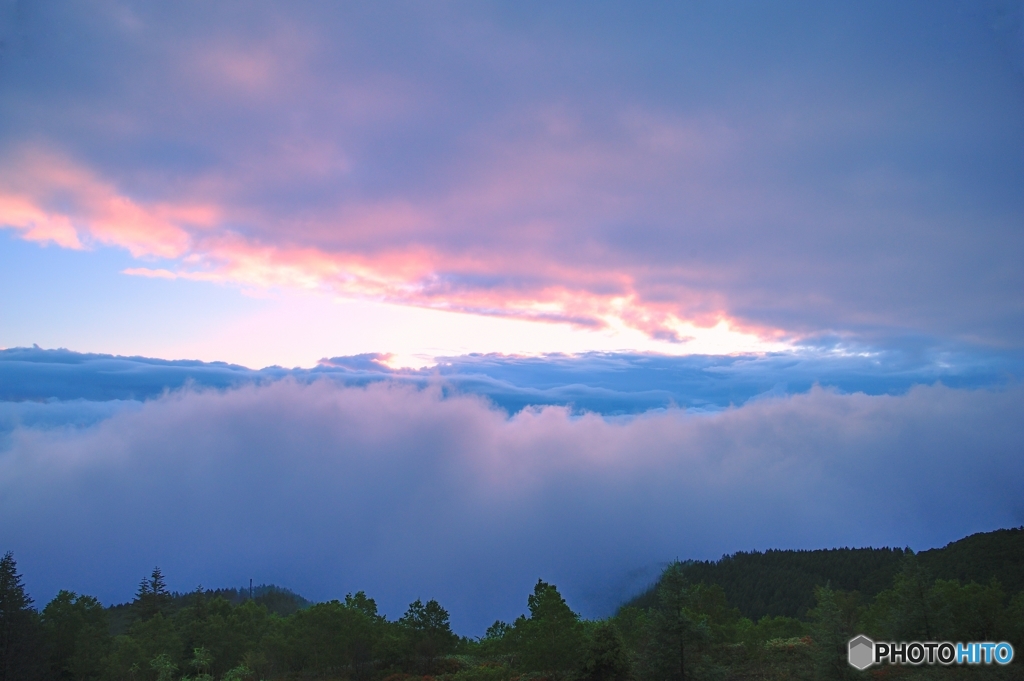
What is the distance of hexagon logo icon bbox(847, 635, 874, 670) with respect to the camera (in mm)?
27438

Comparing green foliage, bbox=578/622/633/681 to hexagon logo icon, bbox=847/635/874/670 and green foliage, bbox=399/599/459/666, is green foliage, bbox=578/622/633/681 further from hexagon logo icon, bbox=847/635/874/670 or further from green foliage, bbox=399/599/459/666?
green foliage, bbox=399/599/459/666

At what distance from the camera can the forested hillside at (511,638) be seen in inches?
1168

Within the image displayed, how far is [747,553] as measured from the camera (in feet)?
619

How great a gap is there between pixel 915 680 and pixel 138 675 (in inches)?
2060

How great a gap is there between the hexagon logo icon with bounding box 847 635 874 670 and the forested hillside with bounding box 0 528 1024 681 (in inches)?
22.9

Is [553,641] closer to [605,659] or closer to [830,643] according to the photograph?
[605,659]

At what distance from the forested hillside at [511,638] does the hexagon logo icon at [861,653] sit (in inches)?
22.9

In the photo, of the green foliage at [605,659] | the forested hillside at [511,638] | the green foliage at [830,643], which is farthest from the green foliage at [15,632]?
the green foliage at [830,643]

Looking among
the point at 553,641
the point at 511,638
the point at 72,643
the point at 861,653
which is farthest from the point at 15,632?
the point at 861,653

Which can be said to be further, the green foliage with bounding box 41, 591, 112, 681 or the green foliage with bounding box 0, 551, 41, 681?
the green foliage with bounding box 41, 591, 112, 681

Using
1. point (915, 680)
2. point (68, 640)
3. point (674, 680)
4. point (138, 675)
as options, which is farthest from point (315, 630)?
point (915, 680)

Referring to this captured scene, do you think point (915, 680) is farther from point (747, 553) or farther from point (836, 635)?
point (747, 553)

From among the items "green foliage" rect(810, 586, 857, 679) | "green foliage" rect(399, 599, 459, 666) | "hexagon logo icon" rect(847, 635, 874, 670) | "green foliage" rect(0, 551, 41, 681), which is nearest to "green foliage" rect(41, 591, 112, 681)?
"green foliage" rect(0, 551, 41, 681)

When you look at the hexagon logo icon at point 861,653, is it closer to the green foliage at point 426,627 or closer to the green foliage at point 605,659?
the green foliage at point 605,659
